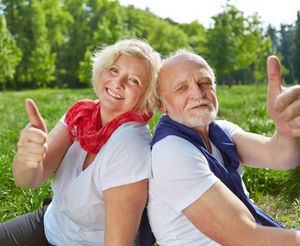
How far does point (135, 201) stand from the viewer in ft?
5.97

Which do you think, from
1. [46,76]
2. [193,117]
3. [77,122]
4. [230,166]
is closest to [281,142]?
[230,166]

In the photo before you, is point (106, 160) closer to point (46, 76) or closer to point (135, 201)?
point (135, 201)

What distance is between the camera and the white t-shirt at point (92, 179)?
6.04ft

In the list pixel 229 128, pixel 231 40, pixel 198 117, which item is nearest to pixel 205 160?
pixel 198 117

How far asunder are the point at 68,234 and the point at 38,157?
738 millimetres

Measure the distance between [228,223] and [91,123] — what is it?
1067 millimetres

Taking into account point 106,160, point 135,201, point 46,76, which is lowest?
point 46,76

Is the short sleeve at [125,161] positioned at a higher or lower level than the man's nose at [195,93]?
lower

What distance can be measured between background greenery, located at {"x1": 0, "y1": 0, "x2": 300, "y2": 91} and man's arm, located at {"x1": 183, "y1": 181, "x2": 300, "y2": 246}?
49.5 ft

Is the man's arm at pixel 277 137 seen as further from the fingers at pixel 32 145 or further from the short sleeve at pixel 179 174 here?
the fingers at pixel 32 145

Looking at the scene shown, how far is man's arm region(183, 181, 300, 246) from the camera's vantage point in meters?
1.54

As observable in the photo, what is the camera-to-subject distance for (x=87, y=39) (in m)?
45.3

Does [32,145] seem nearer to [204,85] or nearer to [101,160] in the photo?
[101,160]

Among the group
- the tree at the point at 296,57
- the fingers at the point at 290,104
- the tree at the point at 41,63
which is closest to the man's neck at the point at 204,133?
the fingers at the point at 290,104
